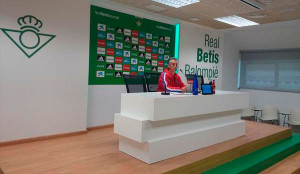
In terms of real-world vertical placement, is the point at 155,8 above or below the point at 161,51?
above

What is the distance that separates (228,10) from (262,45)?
9.52ft

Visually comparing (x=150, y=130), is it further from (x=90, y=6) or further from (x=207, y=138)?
(x=90, y=6)

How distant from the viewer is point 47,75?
13.1ft

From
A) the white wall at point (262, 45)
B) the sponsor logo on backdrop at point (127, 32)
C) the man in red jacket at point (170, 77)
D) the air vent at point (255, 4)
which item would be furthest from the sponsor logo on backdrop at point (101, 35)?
the white wall at point (262, 45)

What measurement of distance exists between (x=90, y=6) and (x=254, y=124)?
14.3 feet

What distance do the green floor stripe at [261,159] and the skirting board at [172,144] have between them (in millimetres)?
398

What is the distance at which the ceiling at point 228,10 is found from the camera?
4641 mm

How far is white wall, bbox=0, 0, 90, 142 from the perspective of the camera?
11.9 feet

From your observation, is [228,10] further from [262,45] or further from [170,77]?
[262,45]

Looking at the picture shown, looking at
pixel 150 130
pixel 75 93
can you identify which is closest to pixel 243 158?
pixel 150 130

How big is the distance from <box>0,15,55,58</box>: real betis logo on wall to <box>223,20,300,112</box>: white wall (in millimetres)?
5795

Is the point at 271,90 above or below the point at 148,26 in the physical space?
below

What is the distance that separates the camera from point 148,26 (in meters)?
5.65

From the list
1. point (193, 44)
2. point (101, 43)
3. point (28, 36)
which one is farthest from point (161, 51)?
point (28, 36)
